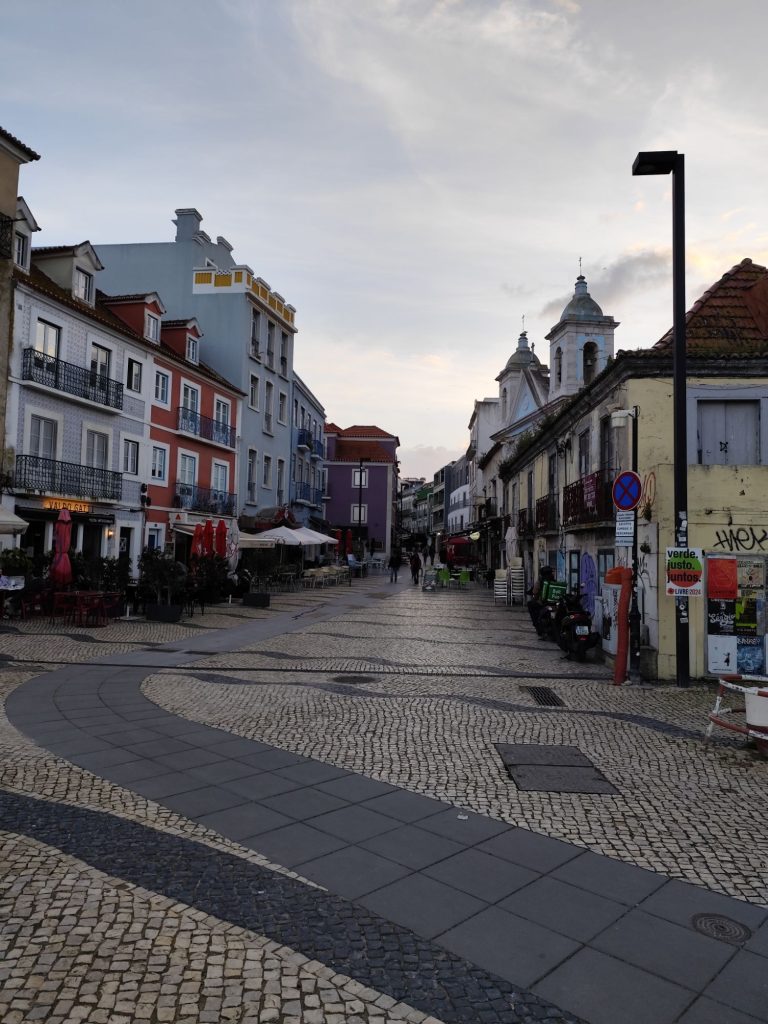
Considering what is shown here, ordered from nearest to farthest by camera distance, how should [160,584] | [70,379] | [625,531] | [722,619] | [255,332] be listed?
[625,531]
[722,619]
[160,584]
[70,379]
[255,332]

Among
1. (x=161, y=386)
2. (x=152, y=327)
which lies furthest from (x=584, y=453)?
(x=152, y=327)

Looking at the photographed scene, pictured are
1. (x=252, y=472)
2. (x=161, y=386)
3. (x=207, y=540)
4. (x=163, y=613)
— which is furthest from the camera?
(x=252, y=472)

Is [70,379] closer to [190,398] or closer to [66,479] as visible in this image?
[66,479]

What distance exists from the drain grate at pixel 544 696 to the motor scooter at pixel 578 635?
8.83ft

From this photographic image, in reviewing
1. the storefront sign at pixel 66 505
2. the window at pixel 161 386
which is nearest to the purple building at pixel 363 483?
the window at pixel 161 386

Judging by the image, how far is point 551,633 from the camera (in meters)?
15.7

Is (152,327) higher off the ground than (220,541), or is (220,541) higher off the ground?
(152,327)

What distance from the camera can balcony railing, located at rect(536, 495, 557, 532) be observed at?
20922 millimetres

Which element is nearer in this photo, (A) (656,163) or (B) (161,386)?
(A) (656,163)

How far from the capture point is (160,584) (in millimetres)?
18406

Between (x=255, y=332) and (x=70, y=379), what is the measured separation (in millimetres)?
15319

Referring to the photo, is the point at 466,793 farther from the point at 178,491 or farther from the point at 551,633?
the point at 178,491

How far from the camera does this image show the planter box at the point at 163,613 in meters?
17.9

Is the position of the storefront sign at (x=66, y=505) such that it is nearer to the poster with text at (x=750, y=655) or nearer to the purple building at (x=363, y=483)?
the poster with text at (x=750, y=655)
